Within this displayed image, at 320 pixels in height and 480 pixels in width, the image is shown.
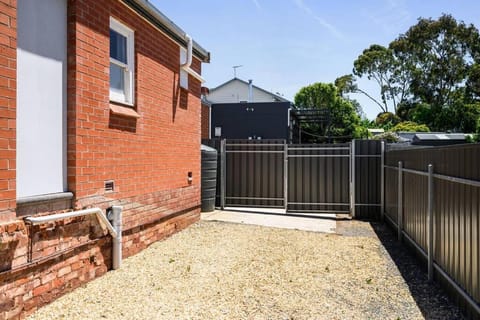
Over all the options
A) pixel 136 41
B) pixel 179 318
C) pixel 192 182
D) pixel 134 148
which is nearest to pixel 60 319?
pixel 179 318

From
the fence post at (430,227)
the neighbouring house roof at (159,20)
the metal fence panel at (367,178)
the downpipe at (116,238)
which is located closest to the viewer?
the fence post at (430,227)

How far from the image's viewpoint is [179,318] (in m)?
3.88

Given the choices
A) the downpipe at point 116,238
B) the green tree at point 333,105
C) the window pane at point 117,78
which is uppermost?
the green tree at point 333,105

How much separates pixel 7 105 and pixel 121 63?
2.55 meters

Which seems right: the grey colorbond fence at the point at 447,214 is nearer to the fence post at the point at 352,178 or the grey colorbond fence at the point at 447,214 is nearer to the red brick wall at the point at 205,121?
the fence post at the point at 352,178

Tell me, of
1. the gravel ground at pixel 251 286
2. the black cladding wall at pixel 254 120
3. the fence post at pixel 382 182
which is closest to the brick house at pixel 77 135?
the gravel ground at pixel 251 286

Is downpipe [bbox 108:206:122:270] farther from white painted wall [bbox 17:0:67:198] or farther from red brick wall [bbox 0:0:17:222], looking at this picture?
red brick wall [bbox 0:0:17:222]

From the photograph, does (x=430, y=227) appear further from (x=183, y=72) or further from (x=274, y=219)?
(x=183, y=72)

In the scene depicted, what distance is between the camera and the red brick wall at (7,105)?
11.6 ft

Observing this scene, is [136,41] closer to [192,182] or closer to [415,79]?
[192,182]

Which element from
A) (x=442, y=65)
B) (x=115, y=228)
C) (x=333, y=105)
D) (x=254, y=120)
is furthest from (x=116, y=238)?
(x=442, y=65)

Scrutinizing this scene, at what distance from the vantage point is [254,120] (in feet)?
68.0

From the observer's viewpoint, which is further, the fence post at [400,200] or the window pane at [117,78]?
the fence post at [400,200]

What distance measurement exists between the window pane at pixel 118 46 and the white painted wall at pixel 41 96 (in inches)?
46.5
